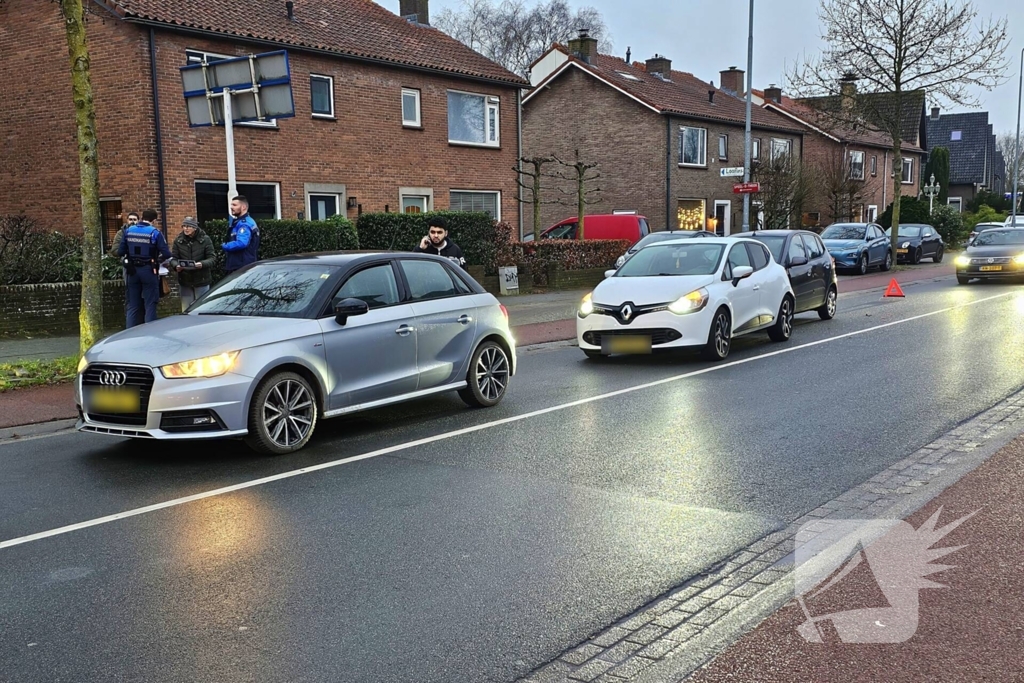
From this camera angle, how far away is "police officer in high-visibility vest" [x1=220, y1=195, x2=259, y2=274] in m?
12.6

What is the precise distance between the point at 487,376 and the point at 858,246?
22716mm

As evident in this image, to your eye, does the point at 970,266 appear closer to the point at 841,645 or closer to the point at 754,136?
the point at 754,136

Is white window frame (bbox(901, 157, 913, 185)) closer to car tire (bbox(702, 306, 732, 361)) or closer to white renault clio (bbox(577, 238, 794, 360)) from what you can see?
white renault clio (bbox(577, 238, 794, 360))

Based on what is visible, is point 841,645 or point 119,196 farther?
point 119,196

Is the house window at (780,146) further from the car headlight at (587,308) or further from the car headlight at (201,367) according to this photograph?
the car headlight at (201,367)

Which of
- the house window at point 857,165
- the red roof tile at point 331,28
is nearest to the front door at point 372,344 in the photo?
the red roof tile at point 331,28

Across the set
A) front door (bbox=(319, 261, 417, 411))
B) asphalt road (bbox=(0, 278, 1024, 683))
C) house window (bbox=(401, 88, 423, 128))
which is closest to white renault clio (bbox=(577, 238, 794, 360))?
asphalt road (bbox=(0, 278, 1024, 683))

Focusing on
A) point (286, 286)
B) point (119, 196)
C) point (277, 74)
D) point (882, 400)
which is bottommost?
point (882, 400)

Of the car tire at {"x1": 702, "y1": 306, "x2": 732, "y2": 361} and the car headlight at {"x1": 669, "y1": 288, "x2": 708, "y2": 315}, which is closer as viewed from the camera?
the car headlight at {"x1": 669, "y1": 288, "x2": 708, "y2": 315}

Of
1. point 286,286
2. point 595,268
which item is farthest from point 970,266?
point 286,286

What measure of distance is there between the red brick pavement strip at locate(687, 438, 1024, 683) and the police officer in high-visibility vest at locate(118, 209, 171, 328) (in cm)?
1056

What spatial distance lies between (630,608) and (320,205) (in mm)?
19803

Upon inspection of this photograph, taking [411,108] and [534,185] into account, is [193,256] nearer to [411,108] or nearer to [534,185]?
[411,108]

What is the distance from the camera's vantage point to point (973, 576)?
440 cm
